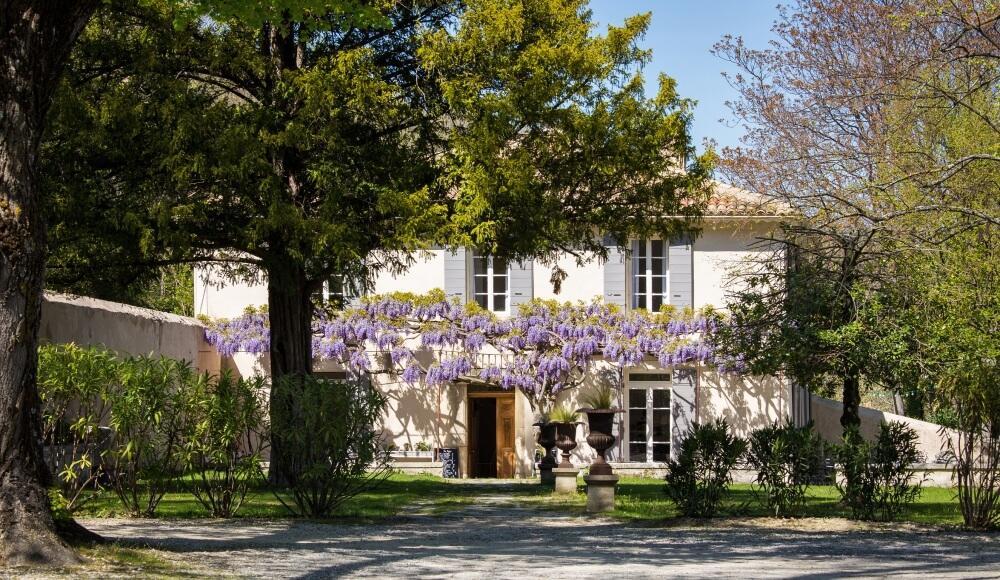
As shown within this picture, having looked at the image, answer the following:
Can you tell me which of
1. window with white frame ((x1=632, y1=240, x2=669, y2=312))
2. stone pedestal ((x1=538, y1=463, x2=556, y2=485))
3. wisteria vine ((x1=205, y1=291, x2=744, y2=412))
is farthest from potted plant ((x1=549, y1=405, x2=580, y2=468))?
window with white frame ((x1=632, y1=240, x2=669, y2=312))

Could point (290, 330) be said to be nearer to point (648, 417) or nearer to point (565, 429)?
point (565, 429)

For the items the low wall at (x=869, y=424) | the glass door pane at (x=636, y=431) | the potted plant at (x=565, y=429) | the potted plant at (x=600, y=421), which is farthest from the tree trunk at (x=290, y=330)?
the glass door pane at (x=636, y=431)

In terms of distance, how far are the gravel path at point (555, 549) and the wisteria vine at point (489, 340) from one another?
33.4 feet

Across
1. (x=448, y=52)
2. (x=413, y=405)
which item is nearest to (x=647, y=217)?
(x=448, y=52)

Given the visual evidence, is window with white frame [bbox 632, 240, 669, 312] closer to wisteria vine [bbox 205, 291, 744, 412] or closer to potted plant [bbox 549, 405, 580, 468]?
wisteria vine [bbox 205, 291, 744, 412]

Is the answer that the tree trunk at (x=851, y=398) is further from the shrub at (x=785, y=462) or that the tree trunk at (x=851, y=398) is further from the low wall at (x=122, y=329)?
the low wall at (x=122, y=329)

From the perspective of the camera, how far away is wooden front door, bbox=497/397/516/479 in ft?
72.2

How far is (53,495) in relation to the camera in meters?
7.04

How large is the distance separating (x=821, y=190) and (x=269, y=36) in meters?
10.0

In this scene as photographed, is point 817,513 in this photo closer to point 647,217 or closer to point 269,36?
point 647,217

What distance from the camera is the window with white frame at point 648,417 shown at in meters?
21.5

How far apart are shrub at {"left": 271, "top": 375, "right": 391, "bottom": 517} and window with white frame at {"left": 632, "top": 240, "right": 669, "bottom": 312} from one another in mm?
11917

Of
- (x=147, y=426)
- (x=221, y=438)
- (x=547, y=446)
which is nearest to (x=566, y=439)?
(x=547, y=446)

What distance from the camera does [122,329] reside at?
651 inches
